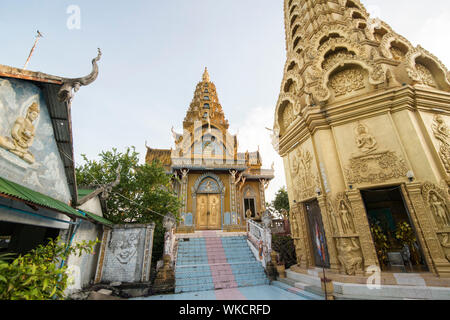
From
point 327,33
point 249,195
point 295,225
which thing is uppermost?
point 327,33

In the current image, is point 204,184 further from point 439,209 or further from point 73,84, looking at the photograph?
point 439,209

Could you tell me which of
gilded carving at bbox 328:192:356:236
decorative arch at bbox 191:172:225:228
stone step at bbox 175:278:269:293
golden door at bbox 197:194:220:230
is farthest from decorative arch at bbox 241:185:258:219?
gilded carving at bbox 328:192:356:236

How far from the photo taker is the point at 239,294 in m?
6.34

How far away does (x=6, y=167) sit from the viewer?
11.8ft

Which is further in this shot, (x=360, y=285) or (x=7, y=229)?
(x=7, y=229)

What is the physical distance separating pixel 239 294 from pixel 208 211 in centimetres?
938

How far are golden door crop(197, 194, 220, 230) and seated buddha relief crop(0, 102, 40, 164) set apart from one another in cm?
1219

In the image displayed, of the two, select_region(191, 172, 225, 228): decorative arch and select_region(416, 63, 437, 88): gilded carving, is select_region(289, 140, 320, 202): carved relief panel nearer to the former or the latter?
select_region(416, 63, 437, 88): gilded carving

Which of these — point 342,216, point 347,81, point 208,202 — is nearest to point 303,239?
point 342,216

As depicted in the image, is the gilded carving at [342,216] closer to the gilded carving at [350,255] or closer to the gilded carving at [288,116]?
the gilded carving at [350,255]

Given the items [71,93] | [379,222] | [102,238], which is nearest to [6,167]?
[71,93]

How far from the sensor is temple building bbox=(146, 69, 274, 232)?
15.4m
